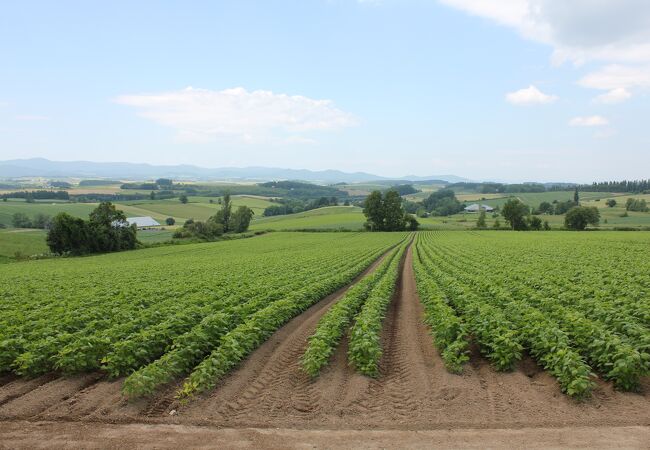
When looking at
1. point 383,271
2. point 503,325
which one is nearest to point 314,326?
point 503,325

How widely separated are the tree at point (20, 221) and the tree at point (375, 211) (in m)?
91.3

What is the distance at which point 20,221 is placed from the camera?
116250 mm

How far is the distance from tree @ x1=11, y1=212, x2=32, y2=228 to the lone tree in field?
301ft

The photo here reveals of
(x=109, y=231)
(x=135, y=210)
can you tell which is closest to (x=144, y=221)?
(x=135, y=210)

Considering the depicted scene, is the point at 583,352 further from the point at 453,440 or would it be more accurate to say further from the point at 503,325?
the point at 453,440

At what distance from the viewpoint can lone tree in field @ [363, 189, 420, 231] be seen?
4277 inches

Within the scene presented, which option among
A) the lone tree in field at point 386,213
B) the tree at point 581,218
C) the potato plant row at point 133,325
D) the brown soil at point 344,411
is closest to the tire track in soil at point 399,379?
the brown soil at point 344,411

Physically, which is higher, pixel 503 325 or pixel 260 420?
pixel 503 325

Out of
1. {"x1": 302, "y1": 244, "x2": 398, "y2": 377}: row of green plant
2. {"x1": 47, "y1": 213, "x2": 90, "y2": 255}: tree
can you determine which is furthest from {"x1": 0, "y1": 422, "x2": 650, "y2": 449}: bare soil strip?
{"x1": 47, "y1": 213, "x2": 90, "y2": 255}: tree

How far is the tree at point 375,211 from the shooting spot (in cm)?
10856

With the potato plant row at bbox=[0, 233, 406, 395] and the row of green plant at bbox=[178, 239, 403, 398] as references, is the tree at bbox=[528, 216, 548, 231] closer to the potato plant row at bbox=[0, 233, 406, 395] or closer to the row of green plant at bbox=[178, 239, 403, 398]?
the potato plant row at bbox=[0, 233, 406, 395]

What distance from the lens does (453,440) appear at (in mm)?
7570

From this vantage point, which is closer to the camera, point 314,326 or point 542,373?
point 542,373

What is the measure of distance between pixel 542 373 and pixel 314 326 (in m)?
7.78
